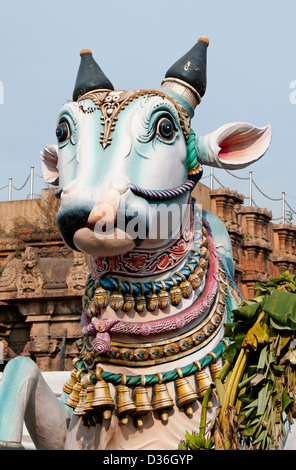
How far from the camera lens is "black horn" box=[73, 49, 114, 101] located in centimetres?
400

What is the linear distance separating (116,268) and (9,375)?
23.9 inches

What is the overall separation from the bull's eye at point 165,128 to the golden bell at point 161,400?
0.98m

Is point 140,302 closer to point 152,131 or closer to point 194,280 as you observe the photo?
point 194,280

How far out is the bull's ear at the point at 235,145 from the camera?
3963 millimetres

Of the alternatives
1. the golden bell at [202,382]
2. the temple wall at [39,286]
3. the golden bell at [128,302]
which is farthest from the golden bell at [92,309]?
the temple wall at [39,286]

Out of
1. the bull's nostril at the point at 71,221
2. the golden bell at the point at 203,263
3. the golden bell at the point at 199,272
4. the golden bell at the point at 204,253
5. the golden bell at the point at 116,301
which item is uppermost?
the bull's nostril at the point at 71,221

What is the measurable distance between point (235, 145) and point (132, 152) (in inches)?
23.6

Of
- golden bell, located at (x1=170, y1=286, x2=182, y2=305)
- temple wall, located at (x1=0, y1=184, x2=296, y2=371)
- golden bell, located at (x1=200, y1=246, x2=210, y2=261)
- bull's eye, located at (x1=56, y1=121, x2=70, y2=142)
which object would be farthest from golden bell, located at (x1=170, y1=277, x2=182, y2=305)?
temple wall, located at (x1=0, y1=184, x2=296, y2=371)

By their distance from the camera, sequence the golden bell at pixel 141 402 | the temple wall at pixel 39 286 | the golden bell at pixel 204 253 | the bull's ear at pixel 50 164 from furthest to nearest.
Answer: the temple wall at pixel 39 286 → the bull's ear at pixel 50 164 → the golden bell at pixel 204 253 → the golden bell at pixel 141 402

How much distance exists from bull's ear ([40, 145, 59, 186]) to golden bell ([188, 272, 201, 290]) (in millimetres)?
900

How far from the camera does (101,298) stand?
3.69 m

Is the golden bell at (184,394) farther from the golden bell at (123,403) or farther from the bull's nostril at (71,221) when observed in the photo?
the bull's nostril at (71,221)
